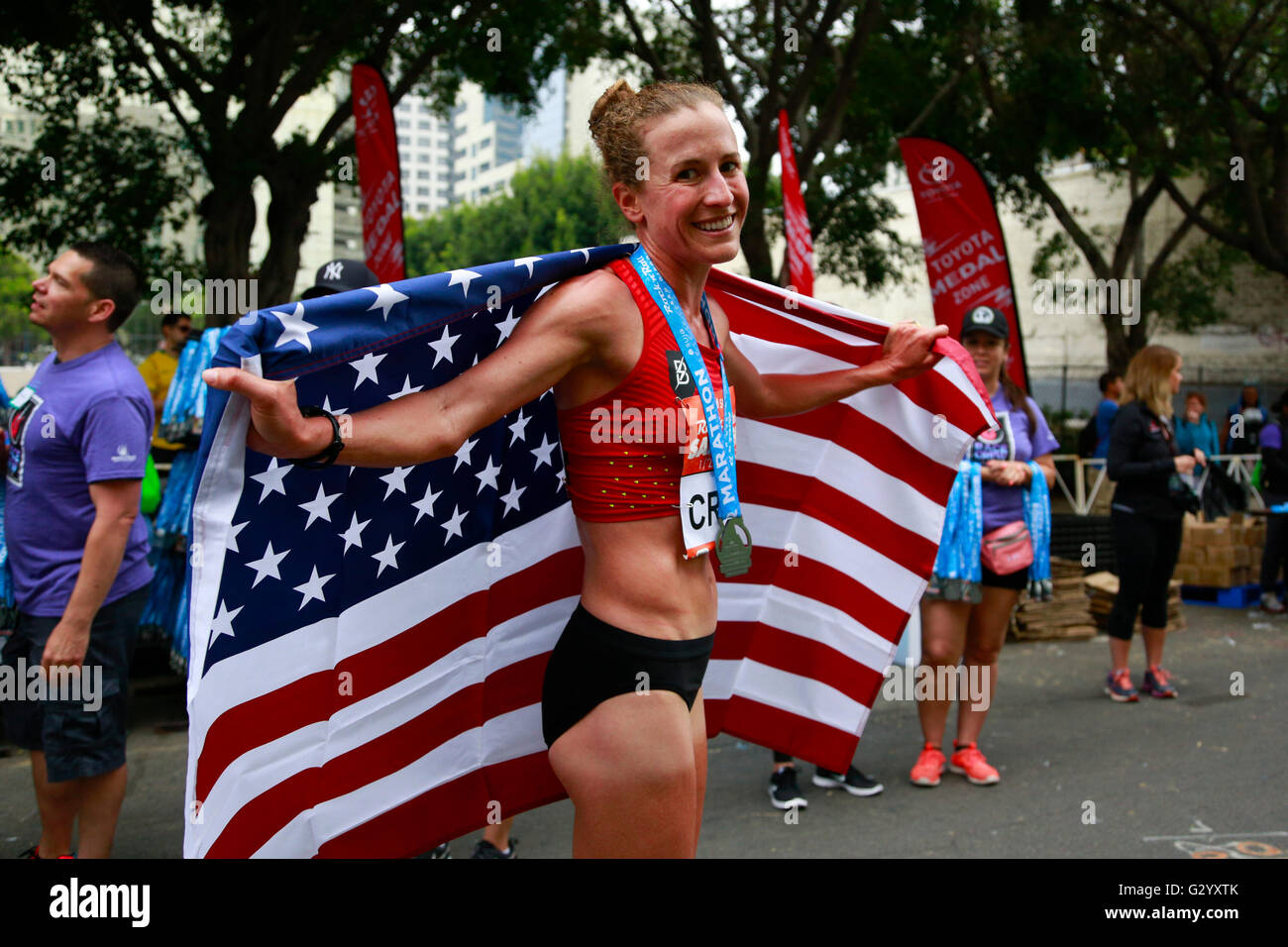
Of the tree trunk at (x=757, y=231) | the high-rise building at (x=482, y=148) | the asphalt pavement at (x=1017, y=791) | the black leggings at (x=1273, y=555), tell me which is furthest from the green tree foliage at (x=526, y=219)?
the high-rise building at (x=482, y=148)

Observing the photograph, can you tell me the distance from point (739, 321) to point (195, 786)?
189 cm

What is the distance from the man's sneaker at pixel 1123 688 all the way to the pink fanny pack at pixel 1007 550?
2272mm

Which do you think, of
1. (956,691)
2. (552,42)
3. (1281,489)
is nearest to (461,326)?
(956,691)

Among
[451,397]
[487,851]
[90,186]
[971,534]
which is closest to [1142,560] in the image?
[971,534]

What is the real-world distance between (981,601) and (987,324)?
134 cm

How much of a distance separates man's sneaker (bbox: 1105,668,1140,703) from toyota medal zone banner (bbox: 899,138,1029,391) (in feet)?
8.88

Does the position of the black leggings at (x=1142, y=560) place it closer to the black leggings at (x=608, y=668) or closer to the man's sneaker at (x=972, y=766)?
the man's sneaker at (x=972, y=766)

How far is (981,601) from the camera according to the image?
5.42m

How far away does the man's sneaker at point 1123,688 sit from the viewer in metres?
7.11

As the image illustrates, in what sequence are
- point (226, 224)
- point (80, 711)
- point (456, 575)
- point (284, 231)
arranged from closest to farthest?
point (456, 575) < point (80, 711) < point (226, 224) < point (284, 231)

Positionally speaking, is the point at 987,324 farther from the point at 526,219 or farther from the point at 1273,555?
the point at 526,219

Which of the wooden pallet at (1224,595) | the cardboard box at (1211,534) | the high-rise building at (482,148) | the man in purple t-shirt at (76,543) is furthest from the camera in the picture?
the high-rise building at (482,148)

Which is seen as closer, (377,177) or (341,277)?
(341,277)

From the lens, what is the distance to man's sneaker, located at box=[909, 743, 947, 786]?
214 inches
